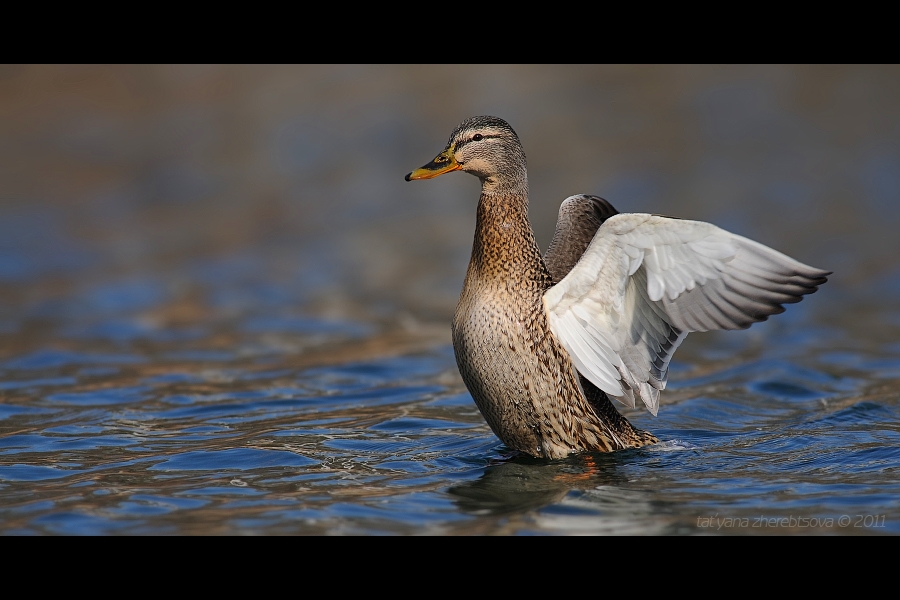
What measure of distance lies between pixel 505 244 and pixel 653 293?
1.07m

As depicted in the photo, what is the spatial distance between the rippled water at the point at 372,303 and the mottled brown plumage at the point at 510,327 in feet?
0.80

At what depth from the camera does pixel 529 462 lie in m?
7.28

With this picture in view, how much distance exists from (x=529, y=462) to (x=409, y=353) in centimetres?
423

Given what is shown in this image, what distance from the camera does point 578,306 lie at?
6992mm

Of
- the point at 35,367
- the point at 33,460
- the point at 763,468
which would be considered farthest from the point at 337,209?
the point at 763,468

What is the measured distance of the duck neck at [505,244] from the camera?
7.14m

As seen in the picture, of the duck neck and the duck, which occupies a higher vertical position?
the duck neck

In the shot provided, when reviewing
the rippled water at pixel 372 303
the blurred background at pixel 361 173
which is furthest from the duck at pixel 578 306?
the blurred background at pixel 361 173

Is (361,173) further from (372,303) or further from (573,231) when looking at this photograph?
(573,231)

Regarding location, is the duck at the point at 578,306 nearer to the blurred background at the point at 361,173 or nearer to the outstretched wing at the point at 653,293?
the outstretched wing at the point at 653,293

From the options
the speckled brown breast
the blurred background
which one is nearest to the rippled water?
the blurred background

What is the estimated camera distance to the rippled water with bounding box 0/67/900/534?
6.59 meters

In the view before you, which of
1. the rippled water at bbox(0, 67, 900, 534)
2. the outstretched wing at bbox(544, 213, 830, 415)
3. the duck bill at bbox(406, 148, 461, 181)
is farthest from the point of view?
the duck bill at bbox(406, 148, 461, 181)

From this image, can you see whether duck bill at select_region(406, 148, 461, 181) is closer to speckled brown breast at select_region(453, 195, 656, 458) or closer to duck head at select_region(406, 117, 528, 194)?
duck head at select_region(406, 117, 528, 194)
